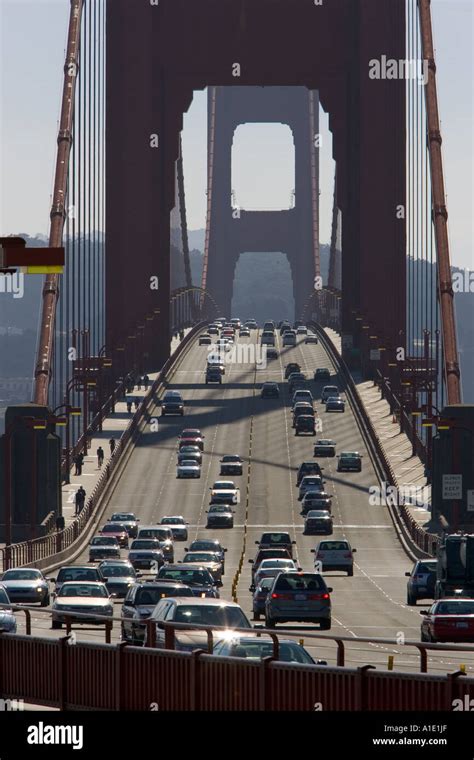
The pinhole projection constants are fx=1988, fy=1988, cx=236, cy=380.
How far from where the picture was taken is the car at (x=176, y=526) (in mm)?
79312

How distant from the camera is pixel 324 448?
112 meters

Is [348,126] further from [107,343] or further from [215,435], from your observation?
[215,435]

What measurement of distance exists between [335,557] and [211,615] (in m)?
36.7

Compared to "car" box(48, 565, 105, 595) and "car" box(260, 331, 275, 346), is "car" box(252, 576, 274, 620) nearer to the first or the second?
"car" box(48, 565, 105, 595)

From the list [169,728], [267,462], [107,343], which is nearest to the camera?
[169,728]

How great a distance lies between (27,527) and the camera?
7831 centimetres

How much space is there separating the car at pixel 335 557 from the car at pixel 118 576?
11822 millimetres

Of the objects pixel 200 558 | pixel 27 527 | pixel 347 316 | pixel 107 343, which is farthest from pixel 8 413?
pixel 347 316

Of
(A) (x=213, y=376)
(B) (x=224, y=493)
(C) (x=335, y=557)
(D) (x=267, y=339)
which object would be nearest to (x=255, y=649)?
(C) (x=335, y=557)

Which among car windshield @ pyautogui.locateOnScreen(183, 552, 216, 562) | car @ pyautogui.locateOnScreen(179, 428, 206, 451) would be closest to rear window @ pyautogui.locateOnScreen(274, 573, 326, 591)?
car windshield @ pyautogui.locateOnScreen(183, 552, 216, 562)

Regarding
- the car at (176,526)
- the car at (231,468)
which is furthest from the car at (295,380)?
the car at (176,526)

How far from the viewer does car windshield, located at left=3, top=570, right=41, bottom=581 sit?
4927 cm

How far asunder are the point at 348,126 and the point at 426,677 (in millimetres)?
141862

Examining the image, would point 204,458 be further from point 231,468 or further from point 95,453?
point 231,468
